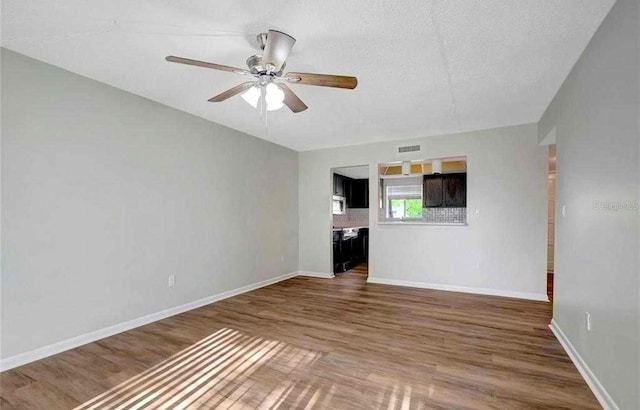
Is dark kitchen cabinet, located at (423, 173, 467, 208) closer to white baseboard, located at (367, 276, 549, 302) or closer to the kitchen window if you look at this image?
the kitchen window

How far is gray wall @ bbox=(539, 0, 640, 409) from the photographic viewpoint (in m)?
1.53

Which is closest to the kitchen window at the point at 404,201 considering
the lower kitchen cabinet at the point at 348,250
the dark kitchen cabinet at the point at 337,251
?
the lower kitchen cabinet at the point at 348,250

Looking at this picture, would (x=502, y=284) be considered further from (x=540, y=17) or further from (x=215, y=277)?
(x=215, y=277)

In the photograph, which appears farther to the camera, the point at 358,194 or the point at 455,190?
the point at 358,194

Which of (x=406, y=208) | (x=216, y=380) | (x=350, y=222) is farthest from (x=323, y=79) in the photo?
(x=350, y=222)

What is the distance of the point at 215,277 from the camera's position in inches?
161

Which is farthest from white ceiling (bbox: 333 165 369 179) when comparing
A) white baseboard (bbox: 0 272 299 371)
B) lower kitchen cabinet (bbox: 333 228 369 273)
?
white baseboard (bbox: 0 272 299 371)

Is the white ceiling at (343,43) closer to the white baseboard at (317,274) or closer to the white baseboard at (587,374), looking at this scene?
the white baseboard at (587,374)

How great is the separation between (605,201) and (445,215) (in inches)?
142

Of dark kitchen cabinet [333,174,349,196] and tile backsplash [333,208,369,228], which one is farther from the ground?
dark kitchen cabinet [333,174,349,196]

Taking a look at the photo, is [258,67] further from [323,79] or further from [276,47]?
[323,79]

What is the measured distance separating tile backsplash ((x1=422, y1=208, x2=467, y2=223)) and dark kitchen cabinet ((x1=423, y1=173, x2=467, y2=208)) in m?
0.16

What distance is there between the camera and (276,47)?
202 centimetres

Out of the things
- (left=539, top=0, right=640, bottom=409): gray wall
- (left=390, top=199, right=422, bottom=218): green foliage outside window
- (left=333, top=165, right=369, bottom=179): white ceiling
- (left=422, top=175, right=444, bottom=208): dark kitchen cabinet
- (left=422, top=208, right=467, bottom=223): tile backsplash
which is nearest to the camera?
(left=539, top=0, right=640, bottom=409): gray wall
